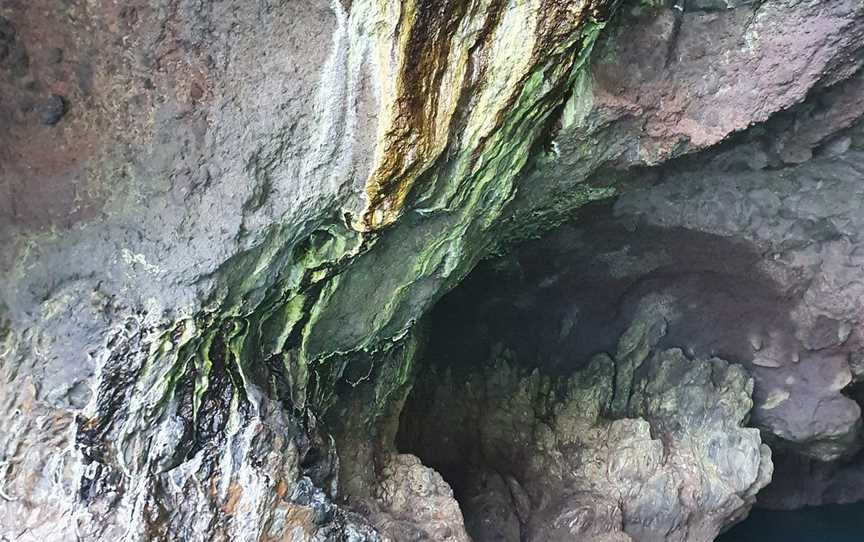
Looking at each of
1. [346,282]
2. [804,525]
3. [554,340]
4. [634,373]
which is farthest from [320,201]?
[804,525]

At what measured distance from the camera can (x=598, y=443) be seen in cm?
352

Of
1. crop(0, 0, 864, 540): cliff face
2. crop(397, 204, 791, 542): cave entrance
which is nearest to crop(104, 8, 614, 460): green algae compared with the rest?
crop(0, 0, 864, 540): cliff face

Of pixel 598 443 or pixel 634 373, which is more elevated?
pixel 634 373

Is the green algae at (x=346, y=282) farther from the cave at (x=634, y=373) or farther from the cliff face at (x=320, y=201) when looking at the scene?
the cave at (x=634, y=373)

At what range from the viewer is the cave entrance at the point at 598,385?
129 inches

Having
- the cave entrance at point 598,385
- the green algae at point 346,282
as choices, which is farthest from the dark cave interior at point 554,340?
the green algae at point 346,282

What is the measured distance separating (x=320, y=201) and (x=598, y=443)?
2.32 m

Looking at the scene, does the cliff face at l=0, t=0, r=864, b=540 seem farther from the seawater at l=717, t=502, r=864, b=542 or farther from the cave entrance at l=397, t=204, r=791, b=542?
the seawater at l=717, t=502, r=864, b=542

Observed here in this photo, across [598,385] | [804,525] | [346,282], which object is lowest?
[804,525]

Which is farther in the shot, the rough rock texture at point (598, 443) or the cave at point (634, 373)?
the rough rock texture at point (598, 443)

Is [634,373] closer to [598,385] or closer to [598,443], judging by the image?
[598,385]

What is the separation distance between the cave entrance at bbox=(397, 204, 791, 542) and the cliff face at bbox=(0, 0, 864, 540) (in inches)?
3.6

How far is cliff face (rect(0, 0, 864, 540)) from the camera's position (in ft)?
5.11

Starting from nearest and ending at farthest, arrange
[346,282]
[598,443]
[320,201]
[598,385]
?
[320,201] < [346,282] < [598,443] < [598,385]
